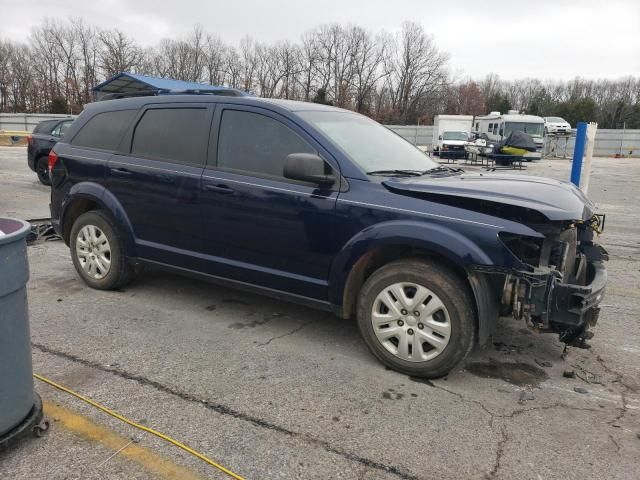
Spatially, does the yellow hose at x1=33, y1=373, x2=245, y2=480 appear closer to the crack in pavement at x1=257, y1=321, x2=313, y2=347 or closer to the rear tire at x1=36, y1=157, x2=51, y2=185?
the crack in pavement at x1=257, y1=321, x2=313, y2=347

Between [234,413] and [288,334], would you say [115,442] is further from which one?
[288,334]

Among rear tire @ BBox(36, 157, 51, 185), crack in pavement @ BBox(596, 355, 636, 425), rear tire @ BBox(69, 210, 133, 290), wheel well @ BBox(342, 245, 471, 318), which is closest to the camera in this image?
crack in pavement @ BBox(596, 355, 636, 425)

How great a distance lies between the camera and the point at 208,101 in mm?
4270

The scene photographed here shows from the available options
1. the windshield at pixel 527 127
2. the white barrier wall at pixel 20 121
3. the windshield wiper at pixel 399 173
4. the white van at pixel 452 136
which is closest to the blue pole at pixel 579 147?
the windshield wiper at pixel 399 173

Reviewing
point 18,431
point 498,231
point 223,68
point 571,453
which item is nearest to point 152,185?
point 18,431

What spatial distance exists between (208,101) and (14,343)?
2.55 m

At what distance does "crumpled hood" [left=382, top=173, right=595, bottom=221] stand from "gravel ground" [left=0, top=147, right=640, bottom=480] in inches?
44.7

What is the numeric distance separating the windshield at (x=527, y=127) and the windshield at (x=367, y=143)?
29.3 meters

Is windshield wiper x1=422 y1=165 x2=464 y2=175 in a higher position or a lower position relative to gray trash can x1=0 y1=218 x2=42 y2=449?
higher

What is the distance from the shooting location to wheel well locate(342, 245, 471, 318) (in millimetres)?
3314

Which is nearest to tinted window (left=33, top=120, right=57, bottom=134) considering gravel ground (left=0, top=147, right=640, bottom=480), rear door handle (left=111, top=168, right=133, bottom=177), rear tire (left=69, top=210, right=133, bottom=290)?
rear tire (left=69, top=210, right=133, bottom=290)

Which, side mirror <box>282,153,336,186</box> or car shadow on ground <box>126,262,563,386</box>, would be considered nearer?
side mirror <box>282,153,336,186</box>

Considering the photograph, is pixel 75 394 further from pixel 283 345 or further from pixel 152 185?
pixel 152 185

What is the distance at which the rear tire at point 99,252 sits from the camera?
4.70 m
